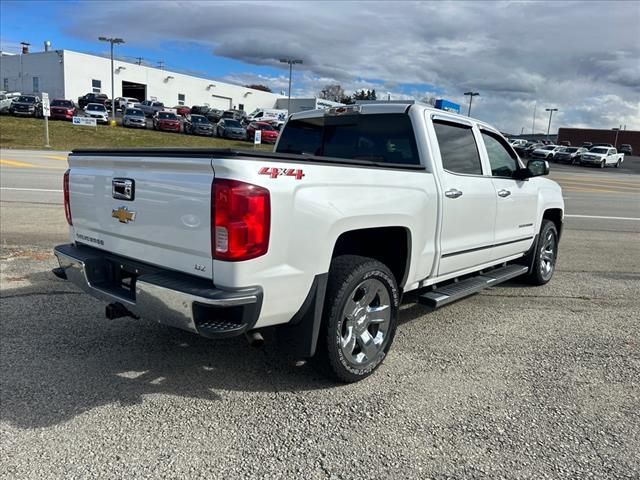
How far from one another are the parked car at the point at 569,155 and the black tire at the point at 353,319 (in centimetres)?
5446

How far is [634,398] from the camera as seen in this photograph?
374cm

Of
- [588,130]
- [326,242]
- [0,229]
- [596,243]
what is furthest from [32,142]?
[588,130]

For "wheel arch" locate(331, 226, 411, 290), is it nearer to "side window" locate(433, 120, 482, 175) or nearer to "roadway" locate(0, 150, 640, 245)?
"side window" locate(433, 120, 482, 175)

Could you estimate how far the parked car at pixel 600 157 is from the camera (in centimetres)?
5041

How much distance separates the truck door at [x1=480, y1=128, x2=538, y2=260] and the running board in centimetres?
18

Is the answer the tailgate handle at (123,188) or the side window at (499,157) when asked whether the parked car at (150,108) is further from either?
the tailgate handle at (123,188)

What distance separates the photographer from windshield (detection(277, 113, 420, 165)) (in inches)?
178

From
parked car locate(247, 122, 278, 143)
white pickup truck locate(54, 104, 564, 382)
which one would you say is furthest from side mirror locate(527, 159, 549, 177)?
parked car locate(247, 122, 278, 143)

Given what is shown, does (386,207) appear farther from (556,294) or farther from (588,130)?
(588,130)

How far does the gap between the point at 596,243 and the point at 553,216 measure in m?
3.70

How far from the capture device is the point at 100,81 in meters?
66.6

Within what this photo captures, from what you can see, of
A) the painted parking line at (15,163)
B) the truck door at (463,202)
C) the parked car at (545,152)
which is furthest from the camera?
the parked car at (545,152)

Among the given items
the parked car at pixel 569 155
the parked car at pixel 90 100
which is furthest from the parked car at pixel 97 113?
the parked car at pixel 569 155

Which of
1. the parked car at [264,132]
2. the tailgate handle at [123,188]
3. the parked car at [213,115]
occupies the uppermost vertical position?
the parked car at [213,115]
